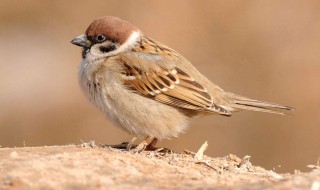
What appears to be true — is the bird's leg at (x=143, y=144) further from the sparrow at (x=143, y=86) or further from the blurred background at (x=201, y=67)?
the blurred background at (x=201, y=67)

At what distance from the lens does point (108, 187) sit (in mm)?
4730

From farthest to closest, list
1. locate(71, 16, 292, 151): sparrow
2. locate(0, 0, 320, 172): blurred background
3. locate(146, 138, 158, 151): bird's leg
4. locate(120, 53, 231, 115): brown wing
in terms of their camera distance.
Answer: locate(0, 0, 320, 172): blurred background
locate(120, 53, 231, 115): brown wing
locate(146, 138, 158, 151): bird's leg
locate(71, 16, 292, 151): sparrow

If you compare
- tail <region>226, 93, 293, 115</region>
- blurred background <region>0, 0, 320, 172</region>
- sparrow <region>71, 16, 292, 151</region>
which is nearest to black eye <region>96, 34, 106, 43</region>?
sparrow <region>71, 16, 292, 151</region>

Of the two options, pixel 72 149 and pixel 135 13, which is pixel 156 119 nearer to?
pixel 72 149

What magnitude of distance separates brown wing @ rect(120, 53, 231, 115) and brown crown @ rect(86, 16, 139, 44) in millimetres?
234

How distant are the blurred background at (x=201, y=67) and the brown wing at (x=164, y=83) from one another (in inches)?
197

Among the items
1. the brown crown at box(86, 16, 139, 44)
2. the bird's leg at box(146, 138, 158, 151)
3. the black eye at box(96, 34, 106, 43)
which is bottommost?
the bird's leg at box(146, 138, 158, 151)

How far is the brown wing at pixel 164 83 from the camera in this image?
282 inches

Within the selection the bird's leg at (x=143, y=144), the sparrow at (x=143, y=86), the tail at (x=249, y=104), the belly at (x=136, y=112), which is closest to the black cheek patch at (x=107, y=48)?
the sparrow at (x=143, y=86)

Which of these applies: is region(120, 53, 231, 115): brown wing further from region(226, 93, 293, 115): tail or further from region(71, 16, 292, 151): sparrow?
region(226, 93, 293, 115): tail

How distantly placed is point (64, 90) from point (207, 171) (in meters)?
8.77

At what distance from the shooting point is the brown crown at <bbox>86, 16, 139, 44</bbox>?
7.36 meters

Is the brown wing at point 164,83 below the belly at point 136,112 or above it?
above

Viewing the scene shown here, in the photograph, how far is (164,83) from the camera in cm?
725
